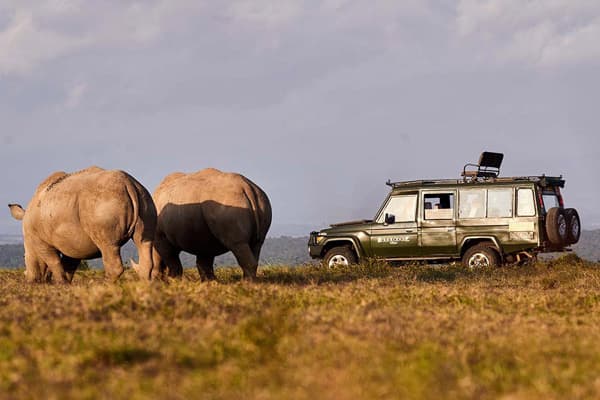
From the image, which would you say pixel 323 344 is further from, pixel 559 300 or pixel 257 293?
pixel 559 300

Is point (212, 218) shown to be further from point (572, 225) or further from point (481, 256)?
point (572, 225)

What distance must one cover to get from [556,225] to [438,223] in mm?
2902

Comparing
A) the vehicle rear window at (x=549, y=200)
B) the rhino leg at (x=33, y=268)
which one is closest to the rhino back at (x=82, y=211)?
the rhino leg at (x=33, y=268)

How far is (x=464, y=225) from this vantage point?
2200 centimetres

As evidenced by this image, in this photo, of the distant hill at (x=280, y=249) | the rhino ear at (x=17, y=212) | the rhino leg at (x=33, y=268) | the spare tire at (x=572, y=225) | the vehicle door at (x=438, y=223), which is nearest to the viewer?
the rhino leg at (x=33, y=268)

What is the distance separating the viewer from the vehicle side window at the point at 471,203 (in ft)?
71.9

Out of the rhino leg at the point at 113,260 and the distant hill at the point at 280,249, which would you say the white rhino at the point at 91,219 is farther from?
the distant hill at the point at 280,249

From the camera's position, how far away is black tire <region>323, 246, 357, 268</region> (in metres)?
22.9

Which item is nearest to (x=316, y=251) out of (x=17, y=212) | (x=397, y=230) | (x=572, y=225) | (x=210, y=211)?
(x=397, y=230)

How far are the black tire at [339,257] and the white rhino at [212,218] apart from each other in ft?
18.4

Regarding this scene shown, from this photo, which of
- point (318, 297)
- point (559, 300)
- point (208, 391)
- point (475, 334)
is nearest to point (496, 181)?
point (559, 300)

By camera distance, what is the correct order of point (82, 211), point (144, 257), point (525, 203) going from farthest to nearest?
1. point (525, 203)
2. point (144, 257)
3. point (82, 211)

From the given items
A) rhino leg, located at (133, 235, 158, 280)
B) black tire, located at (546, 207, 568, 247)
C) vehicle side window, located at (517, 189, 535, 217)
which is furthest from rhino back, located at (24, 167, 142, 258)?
black tire, located at (546, 207, 568, 247)

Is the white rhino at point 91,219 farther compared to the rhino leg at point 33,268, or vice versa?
the rhino leg at point 33,268
